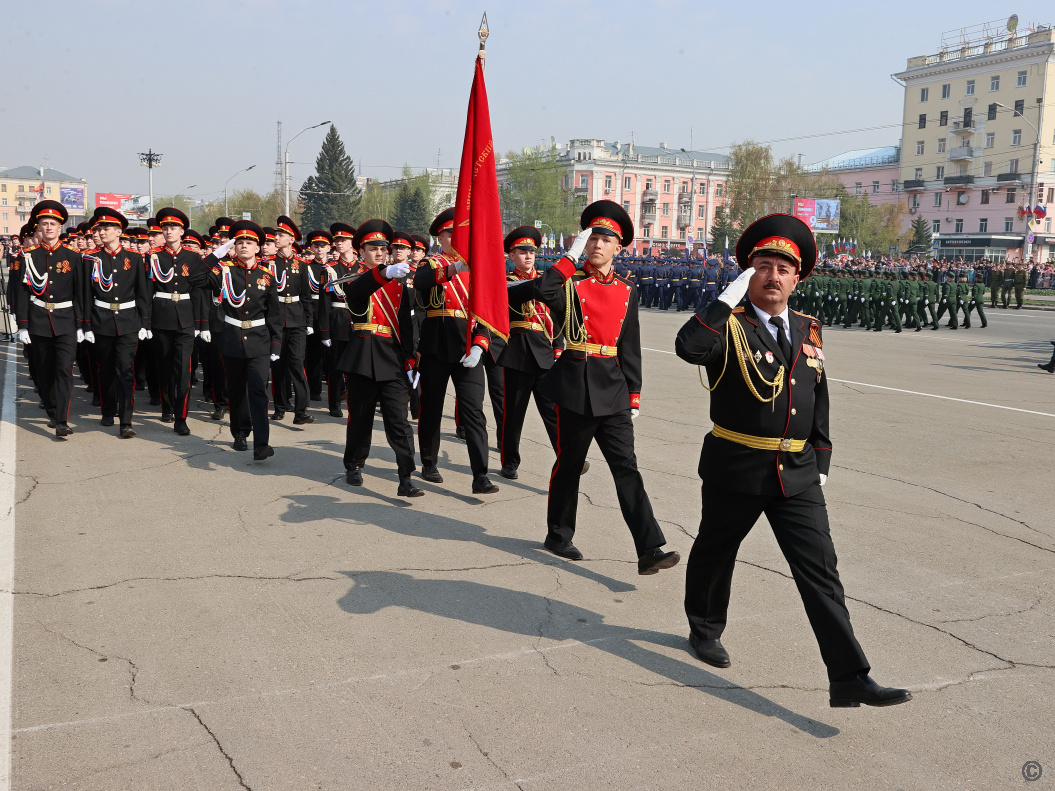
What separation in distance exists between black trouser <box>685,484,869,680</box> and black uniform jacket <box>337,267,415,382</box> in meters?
3.64

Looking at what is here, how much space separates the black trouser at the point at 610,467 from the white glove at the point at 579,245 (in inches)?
34.8

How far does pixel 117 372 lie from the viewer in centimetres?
943

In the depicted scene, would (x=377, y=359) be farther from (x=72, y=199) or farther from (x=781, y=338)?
(x=72, y=199)

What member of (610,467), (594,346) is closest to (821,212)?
(594,346)

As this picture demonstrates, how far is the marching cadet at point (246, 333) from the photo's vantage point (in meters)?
8.28

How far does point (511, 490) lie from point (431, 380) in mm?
1067

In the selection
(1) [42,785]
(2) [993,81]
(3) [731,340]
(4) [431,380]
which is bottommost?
(1) [42,785]

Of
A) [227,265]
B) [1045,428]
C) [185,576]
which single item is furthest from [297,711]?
[1045,428]

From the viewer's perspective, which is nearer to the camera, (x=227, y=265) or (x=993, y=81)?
(x=227, y=265)

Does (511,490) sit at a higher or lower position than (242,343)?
lower

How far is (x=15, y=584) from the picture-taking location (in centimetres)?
509

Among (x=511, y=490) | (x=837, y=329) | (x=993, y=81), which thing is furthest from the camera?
(x=993, y=81)

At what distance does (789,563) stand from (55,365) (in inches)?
323

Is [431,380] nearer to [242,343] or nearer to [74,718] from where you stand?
[242,343]
